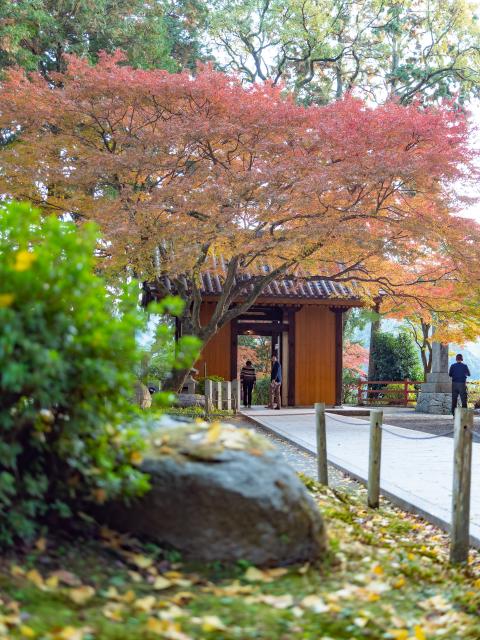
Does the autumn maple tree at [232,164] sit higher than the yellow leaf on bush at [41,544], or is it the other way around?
the autumn maple tree at [232,164]

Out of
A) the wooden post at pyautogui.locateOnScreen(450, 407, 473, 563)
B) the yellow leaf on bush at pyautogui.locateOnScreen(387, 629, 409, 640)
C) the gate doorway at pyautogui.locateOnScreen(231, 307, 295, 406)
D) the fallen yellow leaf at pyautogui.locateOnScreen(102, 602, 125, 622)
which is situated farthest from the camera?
the gate doorway at pyautogui.locateOnScreen(231, 307, 295, 406)

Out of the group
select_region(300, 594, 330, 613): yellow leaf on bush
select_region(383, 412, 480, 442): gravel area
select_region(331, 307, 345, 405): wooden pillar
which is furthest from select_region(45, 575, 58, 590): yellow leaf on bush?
select_region(331, 307, 345, 405): wooden pillar

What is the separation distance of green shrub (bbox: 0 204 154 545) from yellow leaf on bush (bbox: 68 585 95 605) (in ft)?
1.24

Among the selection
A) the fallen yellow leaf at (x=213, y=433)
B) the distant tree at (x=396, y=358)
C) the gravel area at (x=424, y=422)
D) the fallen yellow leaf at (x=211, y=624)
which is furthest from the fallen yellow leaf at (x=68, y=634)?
the distant tree at (x=396, y=358)

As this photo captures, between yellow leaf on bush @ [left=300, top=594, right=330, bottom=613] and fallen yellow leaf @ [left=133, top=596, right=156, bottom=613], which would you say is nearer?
fallen yellow leaf @ [left=133, top=596, right=156, bottom=613]

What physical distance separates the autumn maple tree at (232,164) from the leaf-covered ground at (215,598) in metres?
Answer: 8.48

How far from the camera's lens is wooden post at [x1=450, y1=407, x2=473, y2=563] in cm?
496

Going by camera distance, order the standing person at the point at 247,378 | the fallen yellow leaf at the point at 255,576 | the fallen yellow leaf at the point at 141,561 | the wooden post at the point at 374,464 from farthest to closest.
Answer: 1. the standing person at the point at 247,378
2. the wooden post at the point at 374,464
3. the fallen yellow leaf at the point at 255,576
4. the fallen yellow leaf at the point at 141,561

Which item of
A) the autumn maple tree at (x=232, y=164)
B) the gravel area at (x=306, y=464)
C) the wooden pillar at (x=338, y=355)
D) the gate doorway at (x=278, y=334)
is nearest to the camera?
the gravel area at (x=306, y=464)

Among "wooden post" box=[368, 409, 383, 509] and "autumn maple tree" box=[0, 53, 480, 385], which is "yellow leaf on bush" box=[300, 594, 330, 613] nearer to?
"wooden post" box=[368, 409, 383, 509]

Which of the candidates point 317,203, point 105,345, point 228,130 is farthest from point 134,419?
point 317,203

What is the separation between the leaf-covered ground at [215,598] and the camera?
2971 mm

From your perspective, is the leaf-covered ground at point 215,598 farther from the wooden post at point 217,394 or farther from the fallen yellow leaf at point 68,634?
the wooden post at point 217,394

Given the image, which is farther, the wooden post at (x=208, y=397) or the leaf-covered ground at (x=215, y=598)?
the wooden post at (x=208, y=397)
